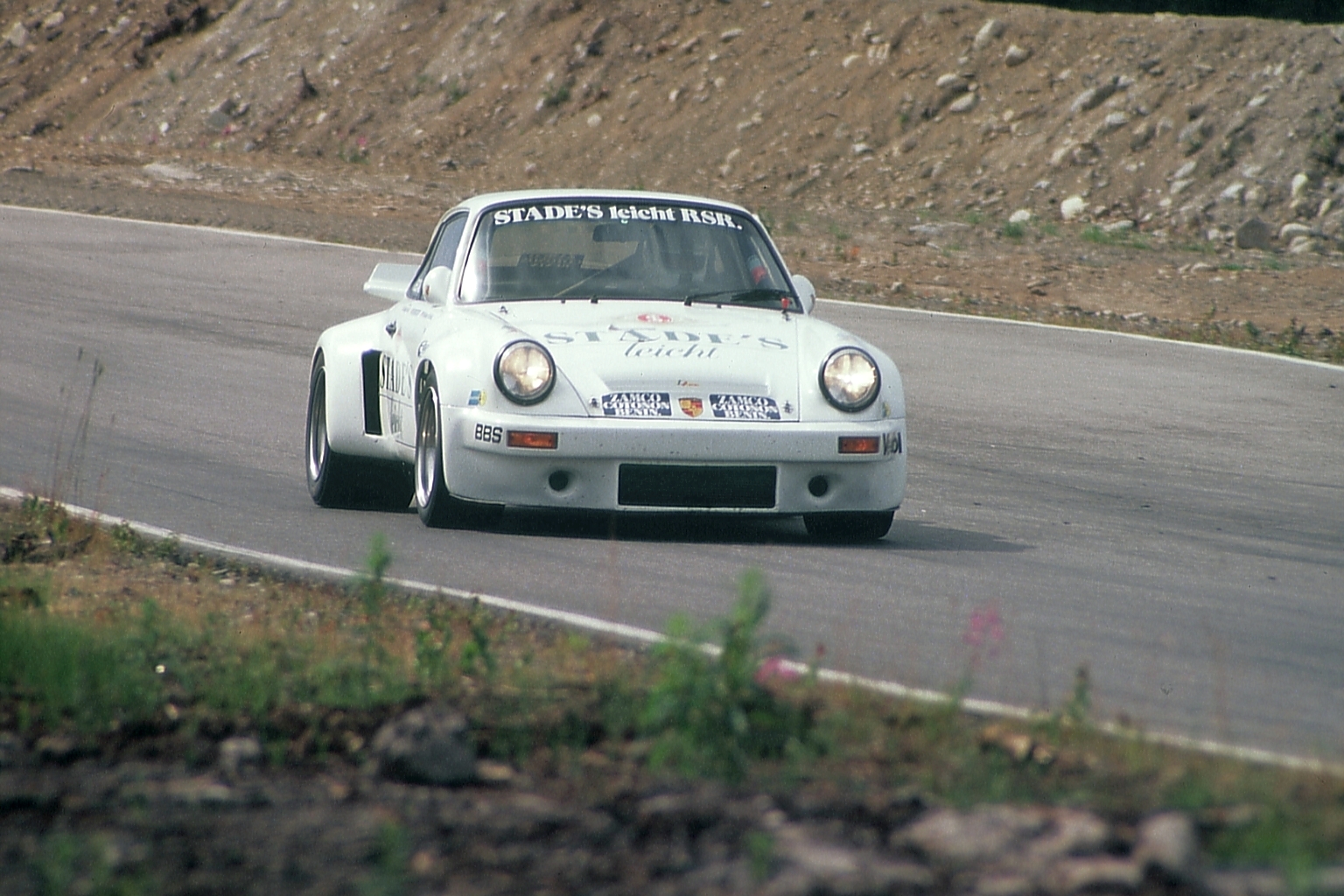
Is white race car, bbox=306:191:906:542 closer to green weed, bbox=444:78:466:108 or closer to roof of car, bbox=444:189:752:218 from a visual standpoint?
roof of car, bbox=444:189:752:218

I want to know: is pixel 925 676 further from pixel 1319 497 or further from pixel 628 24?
pixel 628 24

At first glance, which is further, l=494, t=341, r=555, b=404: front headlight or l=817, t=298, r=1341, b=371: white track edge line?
l=817, t=298, r=1341, b=371: white track edge line

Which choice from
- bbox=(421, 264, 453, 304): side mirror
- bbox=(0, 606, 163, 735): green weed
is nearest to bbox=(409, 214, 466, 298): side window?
bbox=(421, 264, 453, 304): side mirror

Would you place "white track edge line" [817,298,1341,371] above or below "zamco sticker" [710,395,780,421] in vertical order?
above

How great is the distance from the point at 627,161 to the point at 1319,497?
72.4ft

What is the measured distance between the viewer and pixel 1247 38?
27.7 m

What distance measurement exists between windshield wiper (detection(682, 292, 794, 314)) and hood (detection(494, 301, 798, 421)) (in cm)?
48

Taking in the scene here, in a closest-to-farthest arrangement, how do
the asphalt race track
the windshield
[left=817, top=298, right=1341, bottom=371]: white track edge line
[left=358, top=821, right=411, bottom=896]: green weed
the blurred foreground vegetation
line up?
Answer: 1. [left=358, top=821, right=411, bottom=896]: green weed
2. the blurred foreground vegetation
3. the asphalt race track
4. the windshield
5. [left=817, top=298, right=1341, bottom=371]: white track edge line

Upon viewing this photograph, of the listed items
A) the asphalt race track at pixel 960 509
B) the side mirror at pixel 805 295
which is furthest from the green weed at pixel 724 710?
the side mirror at pixel 805 295

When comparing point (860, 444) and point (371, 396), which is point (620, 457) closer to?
point (860, 444)

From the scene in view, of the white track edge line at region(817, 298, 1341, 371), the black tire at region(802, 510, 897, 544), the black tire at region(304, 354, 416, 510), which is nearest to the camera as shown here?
the black tire at region(802, 510, 897, 544)

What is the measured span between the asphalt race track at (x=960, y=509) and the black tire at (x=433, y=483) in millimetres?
121

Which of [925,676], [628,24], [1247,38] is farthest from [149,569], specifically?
[628,24]

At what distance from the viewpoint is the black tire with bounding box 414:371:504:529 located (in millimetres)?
7855
